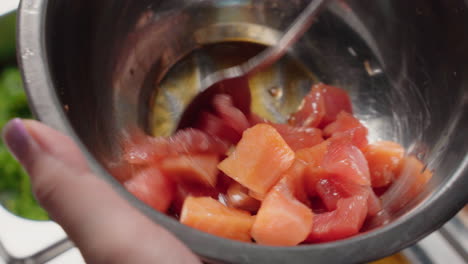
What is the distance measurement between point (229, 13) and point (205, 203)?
2.21 ft

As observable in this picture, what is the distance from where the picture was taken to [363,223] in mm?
864

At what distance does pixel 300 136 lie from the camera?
97 cm

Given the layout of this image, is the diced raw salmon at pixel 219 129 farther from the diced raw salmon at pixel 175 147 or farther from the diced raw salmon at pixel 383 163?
the diced raw salmon at pixel 383 163

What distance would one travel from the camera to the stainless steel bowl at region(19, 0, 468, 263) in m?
0.70

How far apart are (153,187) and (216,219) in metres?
0.14

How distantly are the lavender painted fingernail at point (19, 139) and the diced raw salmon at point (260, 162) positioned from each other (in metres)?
0.39

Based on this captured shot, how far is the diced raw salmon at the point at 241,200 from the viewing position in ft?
2.85

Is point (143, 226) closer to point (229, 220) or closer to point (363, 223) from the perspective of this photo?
point (229, 220)

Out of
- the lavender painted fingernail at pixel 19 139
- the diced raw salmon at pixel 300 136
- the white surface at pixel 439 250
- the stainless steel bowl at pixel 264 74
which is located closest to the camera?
the lavender painted fingernail at pixel 19 139

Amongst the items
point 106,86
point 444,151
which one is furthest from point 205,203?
point 444,151

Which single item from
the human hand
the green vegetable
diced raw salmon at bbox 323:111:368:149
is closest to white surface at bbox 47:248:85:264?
the green vegetable

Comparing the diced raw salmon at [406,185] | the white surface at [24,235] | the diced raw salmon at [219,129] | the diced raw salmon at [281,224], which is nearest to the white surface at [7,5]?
the white surface at [24,235]

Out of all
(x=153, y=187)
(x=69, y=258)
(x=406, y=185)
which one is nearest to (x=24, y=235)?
(x=69, y=258)

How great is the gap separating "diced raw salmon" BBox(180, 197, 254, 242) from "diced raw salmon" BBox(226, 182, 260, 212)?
58 millimetres
